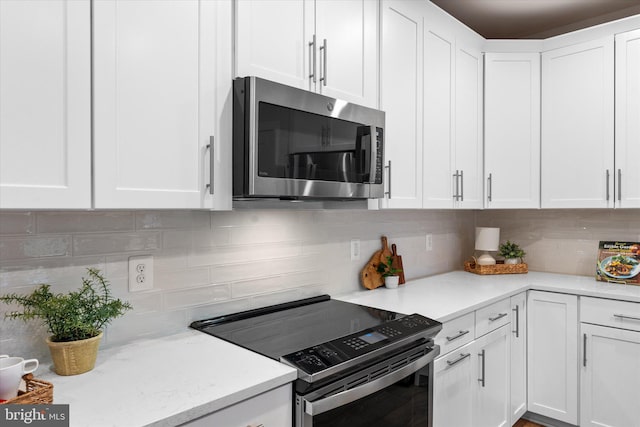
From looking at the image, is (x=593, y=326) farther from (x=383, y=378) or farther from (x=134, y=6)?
(x=134, y=6)

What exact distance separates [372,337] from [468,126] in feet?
5.71

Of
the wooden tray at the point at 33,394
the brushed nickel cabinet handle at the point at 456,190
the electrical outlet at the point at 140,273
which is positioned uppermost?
the brushed nickel cabinet handle at the point at 456,190

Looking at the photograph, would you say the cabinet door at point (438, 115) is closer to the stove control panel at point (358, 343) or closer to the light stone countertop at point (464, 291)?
the light stone countertop at point (464, 291)

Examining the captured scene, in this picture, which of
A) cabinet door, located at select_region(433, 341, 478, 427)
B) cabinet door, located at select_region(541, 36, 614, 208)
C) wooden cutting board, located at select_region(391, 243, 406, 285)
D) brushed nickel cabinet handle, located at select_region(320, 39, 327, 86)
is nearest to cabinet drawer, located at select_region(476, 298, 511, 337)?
cabinet door, located at select_region(433, 341, 478, 427)

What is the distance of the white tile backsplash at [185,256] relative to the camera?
1280mm

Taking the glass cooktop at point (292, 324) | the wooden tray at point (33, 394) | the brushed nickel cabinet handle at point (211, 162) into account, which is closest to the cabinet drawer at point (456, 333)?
the glass cooktop at point (292, 324)

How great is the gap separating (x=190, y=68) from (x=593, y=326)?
2507mm

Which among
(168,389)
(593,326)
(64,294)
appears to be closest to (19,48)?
(64,294)

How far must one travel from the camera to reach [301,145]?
61.7 inches

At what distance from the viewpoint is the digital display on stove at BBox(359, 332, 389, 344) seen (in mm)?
1487

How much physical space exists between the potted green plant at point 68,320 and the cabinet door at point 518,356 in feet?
7.17

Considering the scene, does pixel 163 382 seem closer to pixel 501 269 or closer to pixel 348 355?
pixel 348 355

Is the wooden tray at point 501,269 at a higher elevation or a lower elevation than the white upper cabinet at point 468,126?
lower

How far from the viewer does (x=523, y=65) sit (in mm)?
2887
